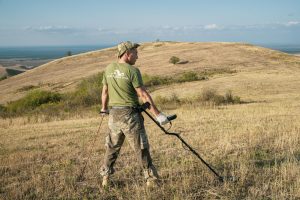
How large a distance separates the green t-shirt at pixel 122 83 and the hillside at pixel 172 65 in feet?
91.9

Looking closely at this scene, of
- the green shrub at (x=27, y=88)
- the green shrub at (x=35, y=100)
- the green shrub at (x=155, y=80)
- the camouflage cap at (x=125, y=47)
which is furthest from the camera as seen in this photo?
the green shrub at (x=27, y=88)

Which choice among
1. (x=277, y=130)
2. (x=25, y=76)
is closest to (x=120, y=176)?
(x=277, y=130)

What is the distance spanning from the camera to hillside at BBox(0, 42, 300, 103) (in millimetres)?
47906

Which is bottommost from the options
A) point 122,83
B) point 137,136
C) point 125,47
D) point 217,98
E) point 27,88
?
point 27,88

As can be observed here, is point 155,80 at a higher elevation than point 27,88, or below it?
higher

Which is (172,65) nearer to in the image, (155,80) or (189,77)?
(189,77)

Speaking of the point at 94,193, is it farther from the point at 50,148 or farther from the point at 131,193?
the point at 50,148

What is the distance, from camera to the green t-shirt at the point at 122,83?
680 centimetres

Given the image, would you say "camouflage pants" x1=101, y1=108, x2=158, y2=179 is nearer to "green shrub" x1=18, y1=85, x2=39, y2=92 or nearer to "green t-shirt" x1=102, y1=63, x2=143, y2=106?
"green t-shirt" x1=102, y1=63, x2=143, y2=106

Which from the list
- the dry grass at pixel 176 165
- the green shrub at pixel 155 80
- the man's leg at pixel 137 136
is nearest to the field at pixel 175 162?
the dry grass at pixel 176 165

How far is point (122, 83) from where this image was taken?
6.90 meters

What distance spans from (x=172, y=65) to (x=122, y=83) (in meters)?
45.5

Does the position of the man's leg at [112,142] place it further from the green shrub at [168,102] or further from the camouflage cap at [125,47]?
the green shrub at [168,102]

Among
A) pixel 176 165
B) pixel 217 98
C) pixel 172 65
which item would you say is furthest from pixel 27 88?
pixel 176 165
